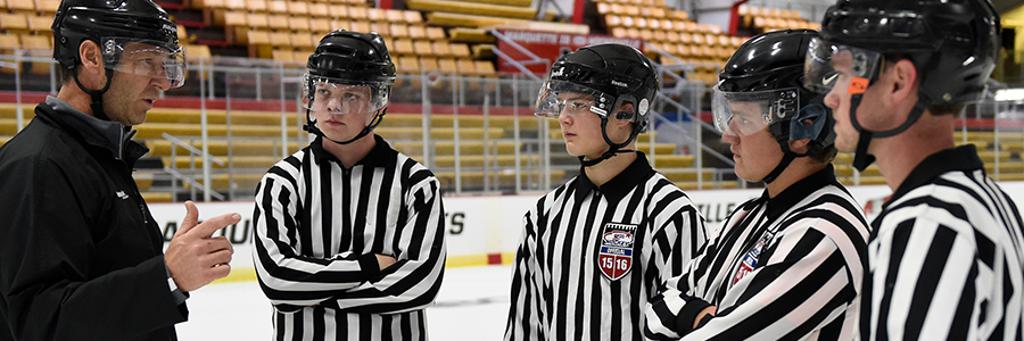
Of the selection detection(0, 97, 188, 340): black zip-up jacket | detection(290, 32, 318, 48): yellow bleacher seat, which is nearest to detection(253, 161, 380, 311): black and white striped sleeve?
detection(0, 97, 188, 340): black zip-up jacket

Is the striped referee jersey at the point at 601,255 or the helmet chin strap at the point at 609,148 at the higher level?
the helmet chin strap at the point at 609,148

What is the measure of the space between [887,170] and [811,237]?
38cm

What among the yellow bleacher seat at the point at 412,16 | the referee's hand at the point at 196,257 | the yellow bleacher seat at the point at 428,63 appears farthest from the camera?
the yellow bleacher seat at the point at 412,16

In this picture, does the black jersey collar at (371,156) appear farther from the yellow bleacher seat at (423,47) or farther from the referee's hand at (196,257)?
the yellow bleacher seat at (423,47)

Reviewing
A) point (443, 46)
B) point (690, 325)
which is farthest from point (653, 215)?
point (443, 46)

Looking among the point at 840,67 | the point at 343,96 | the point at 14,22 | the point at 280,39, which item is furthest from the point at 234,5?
the point at 840,67

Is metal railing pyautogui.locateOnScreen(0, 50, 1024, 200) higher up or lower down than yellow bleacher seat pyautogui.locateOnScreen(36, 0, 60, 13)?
lower down

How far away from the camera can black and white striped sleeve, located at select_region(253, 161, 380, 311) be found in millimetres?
2383

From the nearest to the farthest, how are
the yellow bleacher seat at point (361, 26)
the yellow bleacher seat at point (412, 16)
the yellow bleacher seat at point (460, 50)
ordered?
the yellow bleacher seat at point (361, 26), the yellow bleacher seat at point (460, 50), the yellow bleacher seat at point (412, 16)

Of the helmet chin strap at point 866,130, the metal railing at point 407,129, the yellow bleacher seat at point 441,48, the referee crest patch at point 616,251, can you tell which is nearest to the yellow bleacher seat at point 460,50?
the yellow bleacher seat at point 441,48

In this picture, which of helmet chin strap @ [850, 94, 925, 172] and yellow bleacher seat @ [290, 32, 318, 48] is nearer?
helmet chin strap @ [850, 94, 925, 172]

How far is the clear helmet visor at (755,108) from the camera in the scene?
1777 millimetres

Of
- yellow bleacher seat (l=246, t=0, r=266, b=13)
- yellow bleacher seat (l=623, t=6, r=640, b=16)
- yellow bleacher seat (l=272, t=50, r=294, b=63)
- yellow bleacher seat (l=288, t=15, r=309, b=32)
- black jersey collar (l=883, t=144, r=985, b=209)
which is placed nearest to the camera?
black jersey collar (l=883, t=144, r=985, b=209)

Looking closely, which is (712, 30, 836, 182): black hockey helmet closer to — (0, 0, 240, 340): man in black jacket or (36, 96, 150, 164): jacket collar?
(0, 0, 240, 340): man in black jacket
